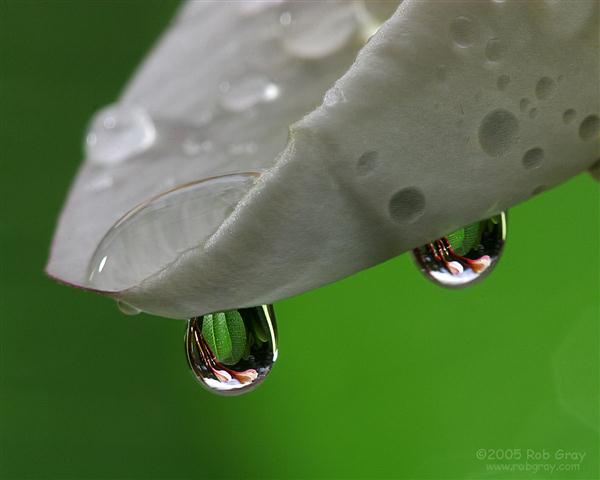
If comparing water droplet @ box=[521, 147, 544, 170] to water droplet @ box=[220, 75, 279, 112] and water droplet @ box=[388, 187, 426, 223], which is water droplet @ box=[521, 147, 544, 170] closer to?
water droplet @ box=[388, 187, 426, 223]

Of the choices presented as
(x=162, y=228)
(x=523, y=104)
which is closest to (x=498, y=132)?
(x=523, y=104)

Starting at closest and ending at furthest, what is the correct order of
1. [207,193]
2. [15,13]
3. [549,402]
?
[207,193], [549,402], [15,13]

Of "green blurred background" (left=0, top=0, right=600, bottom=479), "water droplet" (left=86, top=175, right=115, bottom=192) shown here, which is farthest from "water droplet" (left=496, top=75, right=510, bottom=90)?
"green blurred background" (left=0, top=0, right=600, bottom=479)

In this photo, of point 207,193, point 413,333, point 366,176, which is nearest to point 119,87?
point 413,333

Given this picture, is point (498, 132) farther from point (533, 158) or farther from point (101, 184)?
point (101, 184)

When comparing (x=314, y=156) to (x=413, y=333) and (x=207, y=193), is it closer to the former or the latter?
(x=207, y=193)

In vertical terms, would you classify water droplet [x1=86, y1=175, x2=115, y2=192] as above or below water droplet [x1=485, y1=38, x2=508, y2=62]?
above
